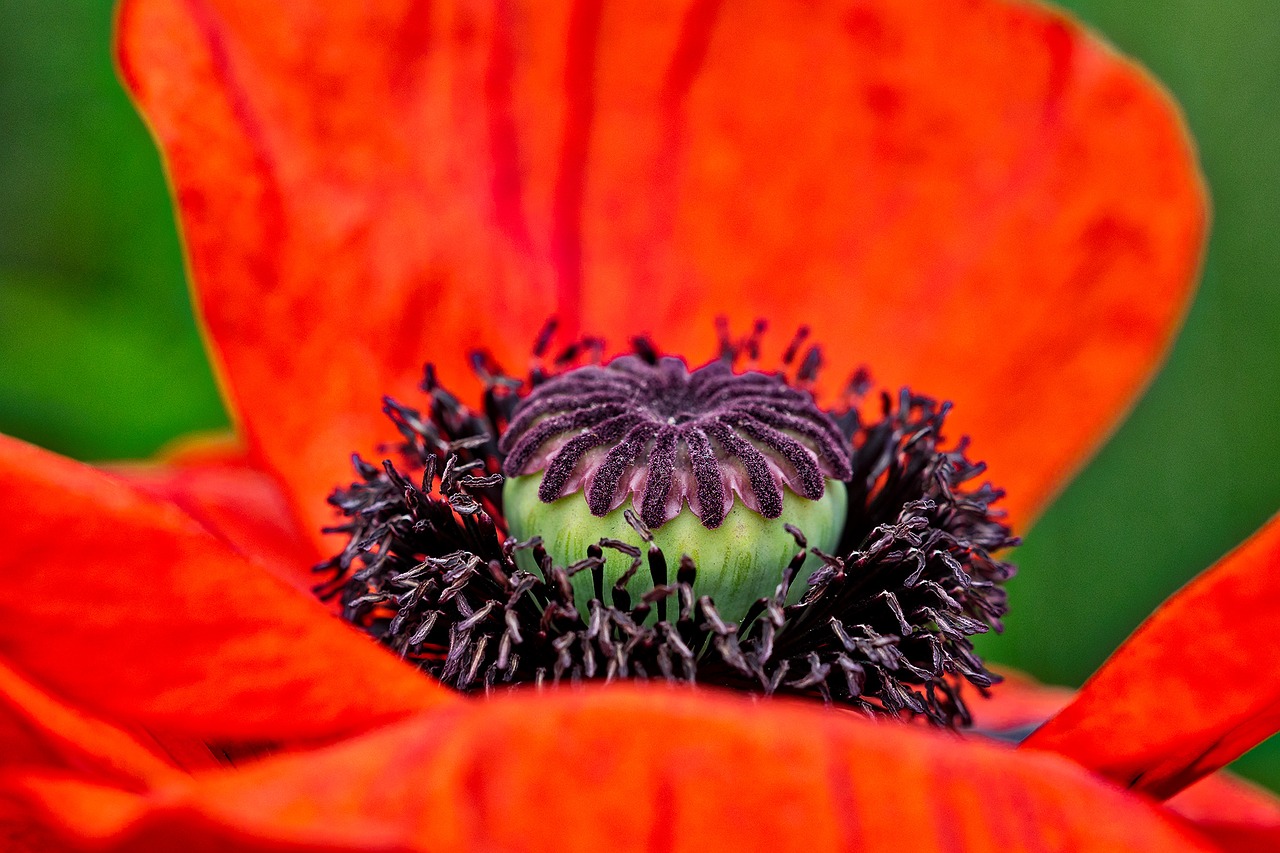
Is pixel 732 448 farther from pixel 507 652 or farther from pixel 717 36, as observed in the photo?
pixel 717 36

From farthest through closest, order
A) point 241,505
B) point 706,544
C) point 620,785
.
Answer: point 241,505 → point 706,544 → point 620,785

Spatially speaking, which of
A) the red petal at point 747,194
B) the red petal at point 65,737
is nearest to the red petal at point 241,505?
the red petal at point 747,194

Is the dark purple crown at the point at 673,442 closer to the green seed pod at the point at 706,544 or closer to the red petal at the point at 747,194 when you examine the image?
the green seed pod at the point at 706,544

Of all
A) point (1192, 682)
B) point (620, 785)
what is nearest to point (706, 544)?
point (1192, 682)

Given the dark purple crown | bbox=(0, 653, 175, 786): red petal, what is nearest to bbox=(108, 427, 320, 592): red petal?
the dark purple crown

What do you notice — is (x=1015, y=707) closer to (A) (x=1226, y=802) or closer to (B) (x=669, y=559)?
(A) (x=1226, y=802)

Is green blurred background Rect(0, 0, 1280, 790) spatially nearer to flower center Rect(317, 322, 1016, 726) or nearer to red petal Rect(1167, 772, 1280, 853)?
red petal Rect(1167, 772, 1280, 853)

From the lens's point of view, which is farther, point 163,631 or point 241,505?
point 241,505
